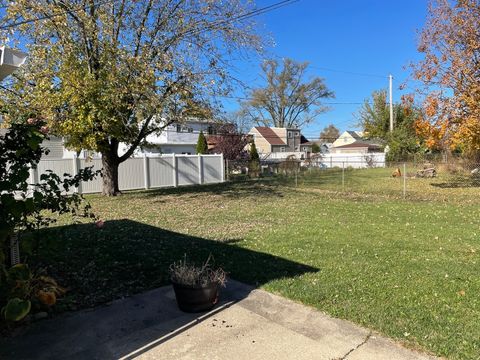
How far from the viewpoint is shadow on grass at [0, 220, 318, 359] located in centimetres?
319

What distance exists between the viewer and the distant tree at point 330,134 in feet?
277

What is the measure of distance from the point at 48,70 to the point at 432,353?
38.9 feet

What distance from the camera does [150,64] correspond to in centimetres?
1184

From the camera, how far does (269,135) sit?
56062 millimetres

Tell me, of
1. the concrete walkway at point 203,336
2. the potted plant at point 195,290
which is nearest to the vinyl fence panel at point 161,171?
the concrete walkway at point 203,336

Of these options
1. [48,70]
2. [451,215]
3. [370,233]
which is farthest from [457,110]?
[48,70]

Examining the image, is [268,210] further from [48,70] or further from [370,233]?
[48,70]

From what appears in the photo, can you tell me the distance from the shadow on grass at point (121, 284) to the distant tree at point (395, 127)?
29.7 m

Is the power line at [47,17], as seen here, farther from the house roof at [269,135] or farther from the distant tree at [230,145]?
the house roof at [269,135]

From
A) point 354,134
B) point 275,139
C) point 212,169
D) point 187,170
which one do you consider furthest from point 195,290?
point 354,134

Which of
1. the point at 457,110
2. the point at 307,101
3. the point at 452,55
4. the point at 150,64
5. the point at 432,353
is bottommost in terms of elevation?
the point at 432,353

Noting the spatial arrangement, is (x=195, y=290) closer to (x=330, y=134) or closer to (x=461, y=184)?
(x=461, y=184)

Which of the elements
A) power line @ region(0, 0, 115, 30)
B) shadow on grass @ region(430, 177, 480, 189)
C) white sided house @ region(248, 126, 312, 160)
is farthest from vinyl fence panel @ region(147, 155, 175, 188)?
white sided house @ region(248, 126, 312, 160)

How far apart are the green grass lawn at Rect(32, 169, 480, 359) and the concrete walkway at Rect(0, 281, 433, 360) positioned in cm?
26
